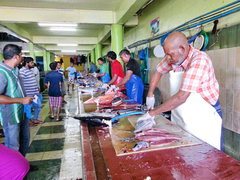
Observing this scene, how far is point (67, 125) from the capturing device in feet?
16.4

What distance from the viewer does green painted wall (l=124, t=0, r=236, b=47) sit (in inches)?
142

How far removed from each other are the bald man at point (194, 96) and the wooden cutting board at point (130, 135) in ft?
0.50

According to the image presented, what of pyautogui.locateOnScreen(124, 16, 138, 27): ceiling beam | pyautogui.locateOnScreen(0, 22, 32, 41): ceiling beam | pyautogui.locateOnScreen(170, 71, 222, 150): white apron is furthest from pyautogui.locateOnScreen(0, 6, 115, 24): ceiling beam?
pyautogui.locateOnScreen(170, 71, 222, 150): white apron

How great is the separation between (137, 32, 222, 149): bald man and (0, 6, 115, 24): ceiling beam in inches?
232

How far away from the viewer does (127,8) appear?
218 inches

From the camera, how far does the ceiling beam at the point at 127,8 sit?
4.97 meters

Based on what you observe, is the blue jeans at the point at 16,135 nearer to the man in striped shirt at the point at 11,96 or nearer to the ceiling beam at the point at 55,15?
the man in striped shirt at the point at 11,96

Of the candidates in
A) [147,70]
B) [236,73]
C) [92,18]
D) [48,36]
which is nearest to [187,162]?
[236,73]

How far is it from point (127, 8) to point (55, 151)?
4.17 meters

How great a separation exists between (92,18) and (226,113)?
5766 millimetres

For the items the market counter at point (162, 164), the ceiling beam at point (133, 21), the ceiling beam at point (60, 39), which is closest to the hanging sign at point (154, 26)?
the ceiling beam at point (133, 21)

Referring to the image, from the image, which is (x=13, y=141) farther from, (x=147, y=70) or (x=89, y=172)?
(x=147, y=70)

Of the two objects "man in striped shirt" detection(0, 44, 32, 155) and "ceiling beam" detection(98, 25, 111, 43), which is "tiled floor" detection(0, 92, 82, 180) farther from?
"ceiling beam" detection(98, 25, 111, 43)

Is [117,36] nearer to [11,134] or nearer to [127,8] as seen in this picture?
[127,8]
